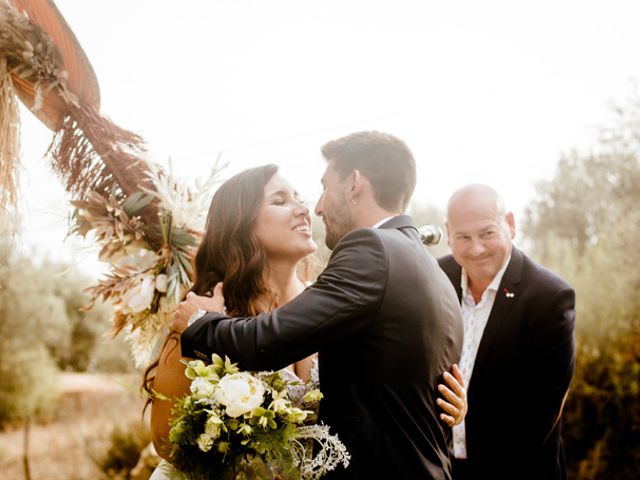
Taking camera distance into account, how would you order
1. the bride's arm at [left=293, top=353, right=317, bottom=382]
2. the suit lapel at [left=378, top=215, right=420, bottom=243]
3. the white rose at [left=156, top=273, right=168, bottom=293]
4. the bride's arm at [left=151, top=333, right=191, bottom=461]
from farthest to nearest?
the white rose at [left=156, top=273, right=168, bottom=293], the bride's arm at [left=293, top=353, right=317, bottom=382], the bride's arm at [left=151, top=333, right=191, bottom=461], the suit lapel at [left=378, top=215, right=420, bottom=243]

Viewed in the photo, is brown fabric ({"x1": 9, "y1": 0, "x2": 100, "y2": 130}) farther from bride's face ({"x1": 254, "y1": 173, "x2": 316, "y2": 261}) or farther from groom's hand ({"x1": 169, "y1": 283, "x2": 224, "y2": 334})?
groom's hand ({"x1": 169, "y1": 283, "x2": 224, "y2": 334})

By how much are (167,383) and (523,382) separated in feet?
7.57

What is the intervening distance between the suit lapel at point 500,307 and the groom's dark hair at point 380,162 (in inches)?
54.9

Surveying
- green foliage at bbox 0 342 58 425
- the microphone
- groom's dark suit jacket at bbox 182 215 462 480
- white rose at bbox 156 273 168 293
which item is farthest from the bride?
green foliage at bbox 0 342 58 425

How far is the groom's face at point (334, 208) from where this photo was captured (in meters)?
2.90

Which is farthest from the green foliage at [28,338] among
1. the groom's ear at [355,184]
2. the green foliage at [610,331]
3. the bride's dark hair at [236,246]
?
the groom's ear at [355,184]

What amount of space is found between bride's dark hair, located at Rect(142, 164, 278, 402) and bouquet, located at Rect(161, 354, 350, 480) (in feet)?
2.89

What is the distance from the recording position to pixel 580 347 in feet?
28.2

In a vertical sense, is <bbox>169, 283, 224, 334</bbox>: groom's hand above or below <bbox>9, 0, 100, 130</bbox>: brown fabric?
below

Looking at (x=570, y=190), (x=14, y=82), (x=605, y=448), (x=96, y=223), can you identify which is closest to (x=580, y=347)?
(x=605, y=448)

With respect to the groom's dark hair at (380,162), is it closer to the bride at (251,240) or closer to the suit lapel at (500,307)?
the bride at (251,240)

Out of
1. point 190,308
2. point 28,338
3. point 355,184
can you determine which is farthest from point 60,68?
point 28,338

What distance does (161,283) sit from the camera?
3324 mm

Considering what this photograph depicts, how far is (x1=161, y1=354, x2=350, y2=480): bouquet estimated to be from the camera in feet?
7.09
